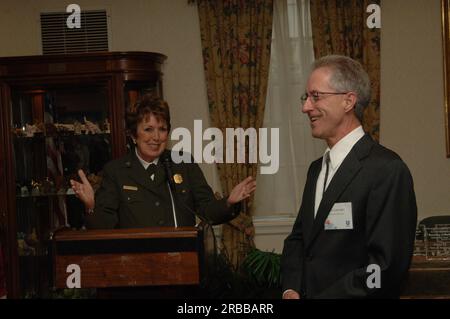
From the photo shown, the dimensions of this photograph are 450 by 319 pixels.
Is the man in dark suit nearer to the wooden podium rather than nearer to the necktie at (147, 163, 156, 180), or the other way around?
the wooden podium

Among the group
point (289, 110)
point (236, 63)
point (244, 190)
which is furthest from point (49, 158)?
point (244, 190)

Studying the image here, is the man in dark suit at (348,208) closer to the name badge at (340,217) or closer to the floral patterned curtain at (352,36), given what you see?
the name badge at (340,217)

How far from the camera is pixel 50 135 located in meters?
4.38

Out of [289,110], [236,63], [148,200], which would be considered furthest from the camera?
[289,110]

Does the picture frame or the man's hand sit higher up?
the picture frame

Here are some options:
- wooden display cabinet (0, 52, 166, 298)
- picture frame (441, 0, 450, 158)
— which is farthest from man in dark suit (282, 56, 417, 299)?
picture frame (441, 0, 450, 158)

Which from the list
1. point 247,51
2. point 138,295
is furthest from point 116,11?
point 138,295

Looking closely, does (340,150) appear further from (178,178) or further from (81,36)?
(81,36)

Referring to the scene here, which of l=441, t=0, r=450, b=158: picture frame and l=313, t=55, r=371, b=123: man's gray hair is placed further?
l=441, t=0, r=450, b=158: picture frame

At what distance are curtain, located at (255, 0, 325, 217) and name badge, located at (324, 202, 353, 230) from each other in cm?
296

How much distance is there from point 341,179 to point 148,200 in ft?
3.02

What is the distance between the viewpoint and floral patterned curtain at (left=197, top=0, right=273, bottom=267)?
4461 millimetres
